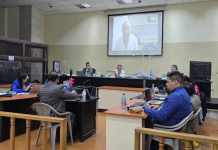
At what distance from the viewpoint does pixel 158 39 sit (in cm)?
894

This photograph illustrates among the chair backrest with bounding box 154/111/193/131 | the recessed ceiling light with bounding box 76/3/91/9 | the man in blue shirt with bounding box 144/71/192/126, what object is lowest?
the chair backrest with bounding box 154/111/193/131

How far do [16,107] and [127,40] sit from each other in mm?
5544

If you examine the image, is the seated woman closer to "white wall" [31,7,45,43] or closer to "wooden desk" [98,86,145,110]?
"wooden desk" [98,86,145,110]

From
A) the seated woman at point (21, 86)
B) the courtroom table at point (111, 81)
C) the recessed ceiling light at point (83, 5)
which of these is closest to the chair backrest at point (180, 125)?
the seated woman at point (21, 86)

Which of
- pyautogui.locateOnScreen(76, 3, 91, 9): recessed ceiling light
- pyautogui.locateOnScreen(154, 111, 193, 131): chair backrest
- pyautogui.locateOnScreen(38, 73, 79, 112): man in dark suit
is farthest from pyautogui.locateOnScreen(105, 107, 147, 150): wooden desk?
pyautogui.locateOnScreen(76, 3, 91, 9): recessed ceiling light

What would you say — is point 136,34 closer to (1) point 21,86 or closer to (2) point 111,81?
(2) point 111,81

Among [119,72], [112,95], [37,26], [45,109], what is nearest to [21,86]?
[112,95]

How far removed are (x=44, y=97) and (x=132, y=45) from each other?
5.77 metres

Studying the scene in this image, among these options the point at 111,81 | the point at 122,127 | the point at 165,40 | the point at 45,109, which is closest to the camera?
the point at 122,127

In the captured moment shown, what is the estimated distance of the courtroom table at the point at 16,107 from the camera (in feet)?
14.6

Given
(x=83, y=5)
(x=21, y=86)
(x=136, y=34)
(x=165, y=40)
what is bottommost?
(x=21, y=86)

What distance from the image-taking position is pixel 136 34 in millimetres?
9258

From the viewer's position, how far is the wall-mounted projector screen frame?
8.95 m

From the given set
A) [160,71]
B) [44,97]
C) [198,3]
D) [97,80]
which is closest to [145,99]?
[44,97]
